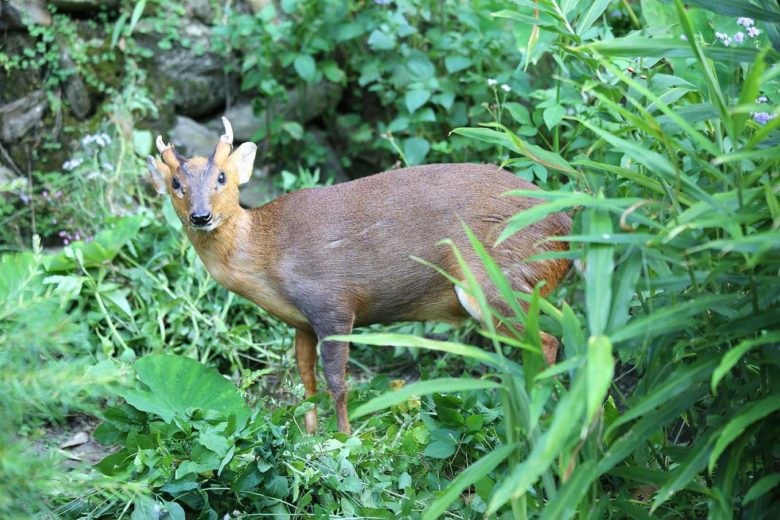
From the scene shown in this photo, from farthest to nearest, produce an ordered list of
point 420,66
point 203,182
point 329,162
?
1. point 329,162
2. point 420,66
3. point 203,182

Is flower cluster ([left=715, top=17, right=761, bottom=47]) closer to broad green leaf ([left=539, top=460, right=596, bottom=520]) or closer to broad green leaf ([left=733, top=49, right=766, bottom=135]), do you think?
broad green leaf ([left=733, top=49, right=766, bottom=135])

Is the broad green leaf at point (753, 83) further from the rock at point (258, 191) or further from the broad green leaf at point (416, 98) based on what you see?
the rock at point (258, 191)

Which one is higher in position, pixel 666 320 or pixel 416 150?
pixel 666 320

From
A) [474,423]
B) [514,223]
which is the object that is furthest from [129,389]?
[514,223]

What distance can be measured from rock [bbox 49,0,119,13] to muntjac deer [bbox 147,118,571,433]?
233 centimetres

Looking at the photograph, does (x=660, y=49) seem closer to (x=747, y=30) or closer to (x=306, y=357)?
(x=747, y=30)

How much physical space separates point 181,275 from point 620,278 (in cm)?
356

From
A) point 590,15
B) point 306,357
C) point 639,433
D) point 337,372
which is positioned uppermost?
point 590,15

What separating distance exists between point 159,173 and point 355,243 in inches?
41.9

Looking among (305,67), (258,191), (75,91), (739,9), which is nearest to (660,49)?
(739,9)

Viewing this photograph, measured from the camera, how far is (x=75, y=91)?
6.93 m

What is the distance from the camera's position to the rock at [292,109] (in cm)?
757

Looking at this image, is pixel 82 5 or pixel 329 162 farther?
pixel 329 162

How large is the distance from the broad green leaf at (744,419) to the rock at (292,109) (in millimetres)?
5015
